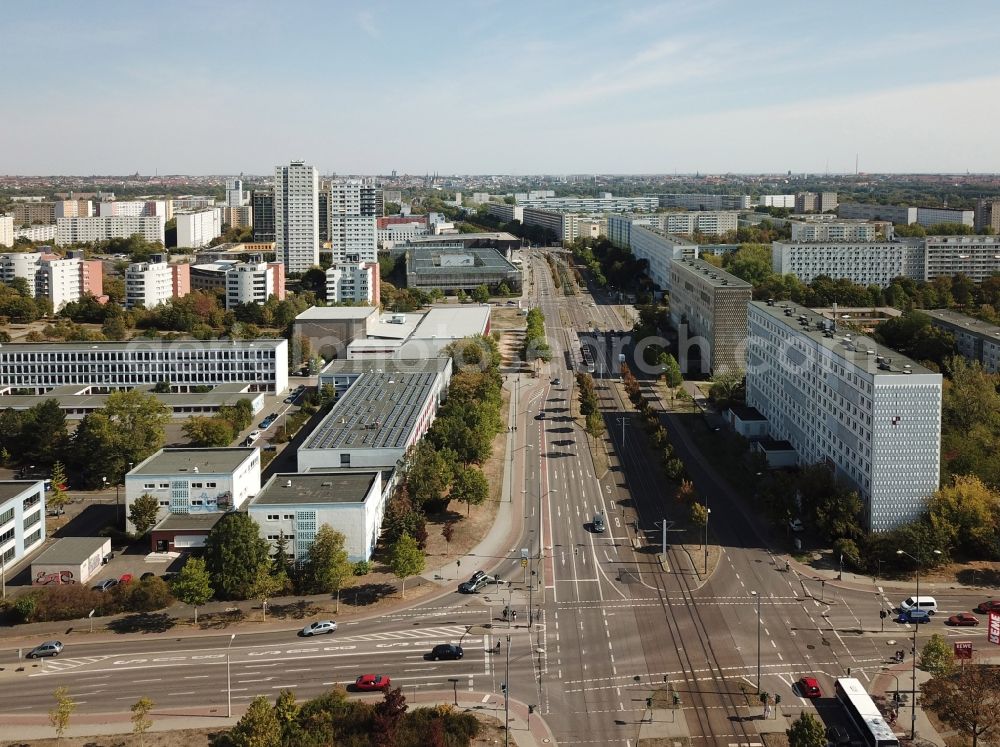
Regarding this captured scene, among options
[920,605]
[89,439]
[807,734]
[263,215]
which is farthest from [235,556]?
[263,215]

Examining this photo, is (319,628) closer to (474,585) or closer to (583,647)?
(474,585)

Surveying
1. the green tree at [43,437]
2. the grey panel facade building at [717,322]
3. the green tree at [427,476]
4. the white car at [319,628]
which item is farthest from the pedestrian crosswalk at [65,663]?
the grey panel facade building at [717,322]

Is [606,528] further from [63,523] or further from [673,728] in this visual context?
[63,523]

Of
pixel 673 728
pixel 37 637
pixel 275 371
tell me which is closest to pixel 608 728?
pixel 673 728

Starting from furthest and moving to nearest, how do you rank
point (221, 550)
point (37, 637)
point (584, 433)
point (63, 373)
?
1. point (63, 373)
2. point (584, 433)
3. point (221, 550)
4. point (37, 637)

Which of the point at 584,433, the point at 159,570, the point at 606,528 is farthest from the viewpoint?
the point at 584,433

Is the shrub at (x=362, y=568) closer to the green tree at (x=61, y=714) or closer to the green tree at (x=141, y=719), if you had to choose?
the green tree at (x=141, y=719)
